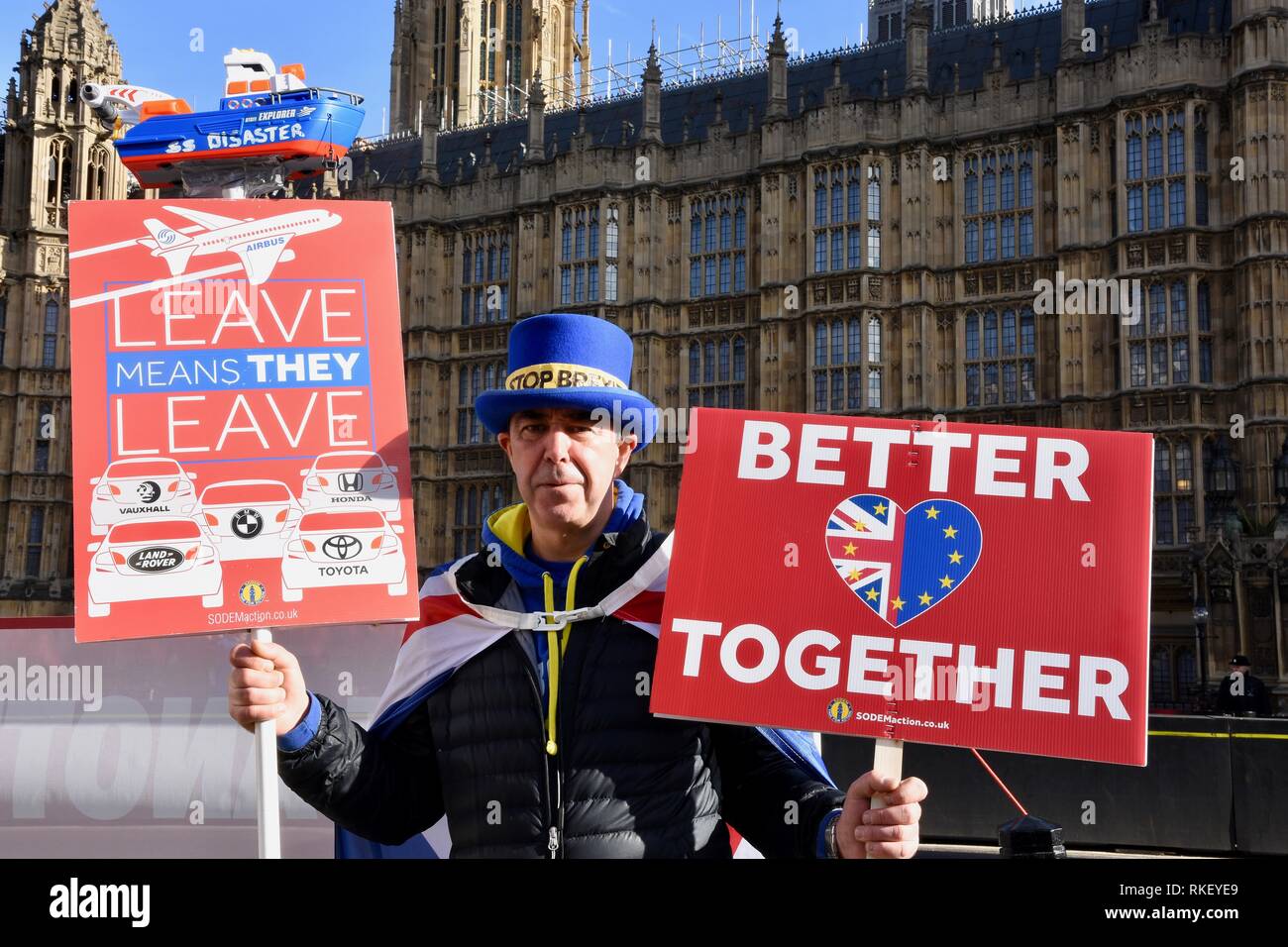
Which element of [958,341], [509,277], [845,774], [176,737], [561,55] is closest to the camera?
[176,737]

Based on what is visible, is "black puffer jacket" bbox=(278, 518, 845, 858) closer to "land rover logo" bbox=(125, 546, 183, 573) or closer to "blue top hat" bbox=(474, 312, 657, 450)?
"blue top hat" bbox=(474, 312, 657, 450)

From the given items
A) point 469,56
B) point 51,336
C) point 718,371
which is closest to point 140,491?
point 718,371

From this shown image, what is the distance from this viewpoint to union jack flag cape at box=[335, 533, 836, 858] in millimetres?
2719

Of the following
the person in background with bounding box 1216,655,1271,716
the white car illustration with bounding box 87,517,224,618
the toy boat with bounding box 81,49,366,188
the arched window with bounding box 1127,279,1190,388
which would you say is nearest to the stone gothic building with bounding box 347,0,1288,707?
the arched window with bounding box 1127,279,1190,388

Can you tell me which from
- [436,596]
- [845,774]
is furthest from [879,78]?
[436,596]

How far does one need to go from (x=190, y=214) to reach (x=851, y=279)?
24.0 m

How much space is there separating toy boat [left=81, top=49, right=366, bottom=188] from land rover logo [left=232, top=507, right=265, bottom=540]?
76.6 feet

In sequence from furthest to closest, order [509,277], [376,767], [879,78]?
1. [509,277]
2. [879,78]
3. [376,767]

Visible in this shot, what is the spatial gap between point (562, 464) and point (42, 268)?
33.9 metres

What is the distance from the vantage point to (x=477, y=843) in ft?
8.71

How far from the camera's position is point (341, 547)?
2.85 meters

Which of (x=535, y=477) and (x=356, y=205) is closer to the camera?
(x=535, y=477)

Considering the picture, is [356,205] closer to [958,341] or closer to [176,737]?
[176,737]

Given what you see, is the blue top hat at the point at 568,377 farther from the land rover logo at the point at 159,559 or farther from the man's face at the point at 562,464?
the land rover logo at the point at 159,559
